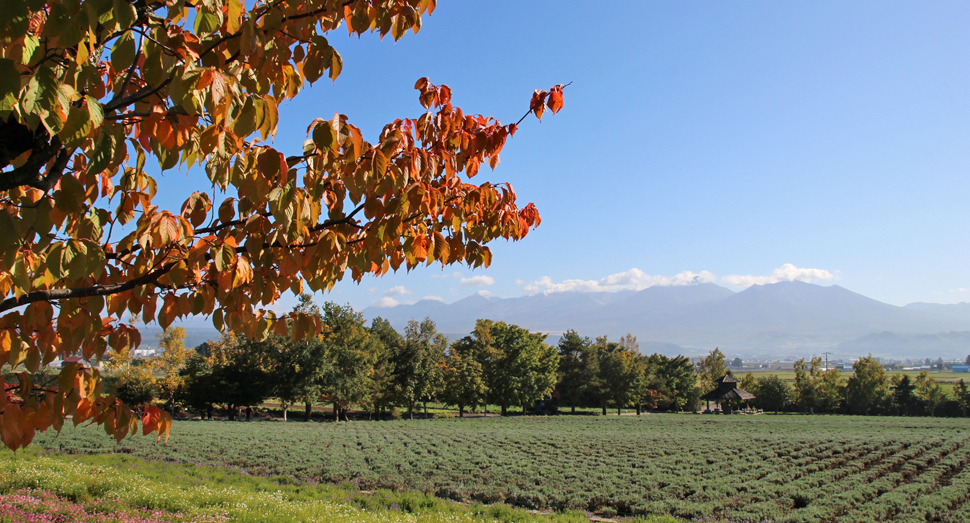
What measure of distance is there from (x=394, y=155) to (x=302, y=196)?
2.26 ft

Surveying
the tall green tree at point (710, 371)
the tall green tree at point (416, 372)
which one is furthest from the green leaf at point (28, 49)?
the tall green tree at point (710, 371)

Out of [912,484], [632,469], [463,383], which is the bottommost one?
[912,484]

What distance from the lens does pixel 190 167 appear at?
1888 millimetres

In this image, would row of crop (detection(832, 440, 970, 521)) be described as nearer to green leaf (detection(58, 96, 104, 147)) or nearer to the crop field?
the crop field

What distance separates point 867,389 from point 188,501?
80.6m

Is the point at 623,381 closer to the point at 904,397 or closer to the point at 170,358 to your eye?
the point at 904,397

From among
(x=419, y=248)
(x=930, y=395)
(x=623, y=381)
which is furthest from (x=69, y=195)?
(x=930, y=395)

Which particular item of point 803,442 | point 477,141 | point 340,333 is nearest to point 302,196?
point 477,141

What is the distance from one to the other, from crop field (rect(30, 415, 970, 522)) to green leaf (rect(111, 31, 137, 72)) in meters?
13.9

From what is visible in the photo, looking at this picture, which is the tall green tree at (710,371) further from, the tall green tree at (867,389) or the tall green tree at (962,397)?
the tall green tree at (962,397)

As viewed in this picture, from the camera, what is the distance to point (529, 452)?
71.4ft

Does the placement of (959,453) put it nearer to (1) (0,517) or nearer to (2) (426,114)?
(2) (426,114)

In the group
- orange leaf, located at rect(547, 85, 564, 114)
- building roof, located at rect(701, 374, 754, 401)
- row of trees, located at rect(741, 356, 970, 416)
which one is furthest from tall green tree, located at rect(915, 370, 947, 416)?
orange leaf, located at rect(547, 85, 564, 114)

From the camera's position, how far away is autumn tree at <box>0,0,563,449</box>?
5.23 feet
